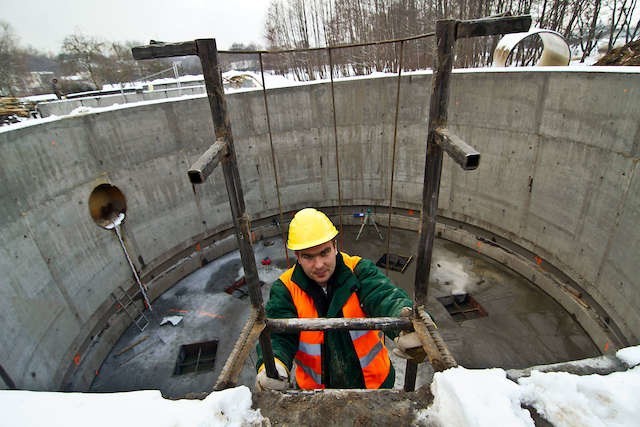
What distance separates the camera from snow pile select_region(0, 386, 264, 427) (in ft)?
4.78

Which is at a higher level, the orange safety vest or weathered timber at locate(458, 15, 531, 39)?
weathered timber at locate(458, 15, 531, 39)

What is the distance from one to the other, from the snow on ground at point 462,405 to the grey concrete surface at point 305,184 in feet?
16.6

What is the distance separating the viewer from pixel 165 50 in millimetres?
1919

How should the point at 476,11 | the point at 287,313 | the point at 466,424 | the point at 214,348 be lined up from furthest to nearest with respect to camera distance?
1. the point at 476,11
2. the point at 214,348
3. the point at 287,313
4. the point at 466,424

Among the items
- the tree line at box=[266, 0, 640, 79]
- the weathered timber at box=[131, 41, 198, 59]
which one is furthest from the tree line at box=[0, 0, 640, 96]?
the weathered timber at box=[131, 41, 198, 59]

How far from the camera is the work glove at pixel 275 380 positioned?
2.26 metres

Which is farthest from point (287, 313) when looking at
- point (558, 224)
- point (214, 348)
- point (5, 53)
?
point (5, 53)

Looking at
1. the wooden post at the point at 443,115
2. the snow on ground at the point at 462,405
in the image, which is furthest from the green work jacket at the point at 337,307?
the snow on ground at the point at 462,405

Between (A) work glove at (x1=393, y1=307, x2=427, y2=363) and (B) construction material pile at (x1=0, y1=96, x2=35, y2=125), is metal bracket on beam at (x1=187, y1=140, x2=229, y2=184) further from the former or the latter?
(B) construction material pile at (x1=0, y1=96, x2=35, y2=125)

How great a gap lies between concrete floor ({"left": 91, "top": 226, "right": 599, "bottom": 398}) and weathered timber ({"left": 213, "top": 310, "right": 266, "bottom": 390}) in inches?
189

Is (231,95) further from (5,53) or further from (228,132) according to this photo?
(5,53)

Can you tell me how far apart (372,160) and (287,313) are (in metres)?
8.97

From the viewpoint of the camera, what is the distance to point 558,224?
759 centimetres

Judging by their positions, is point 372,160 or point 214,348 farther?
point 372,160
